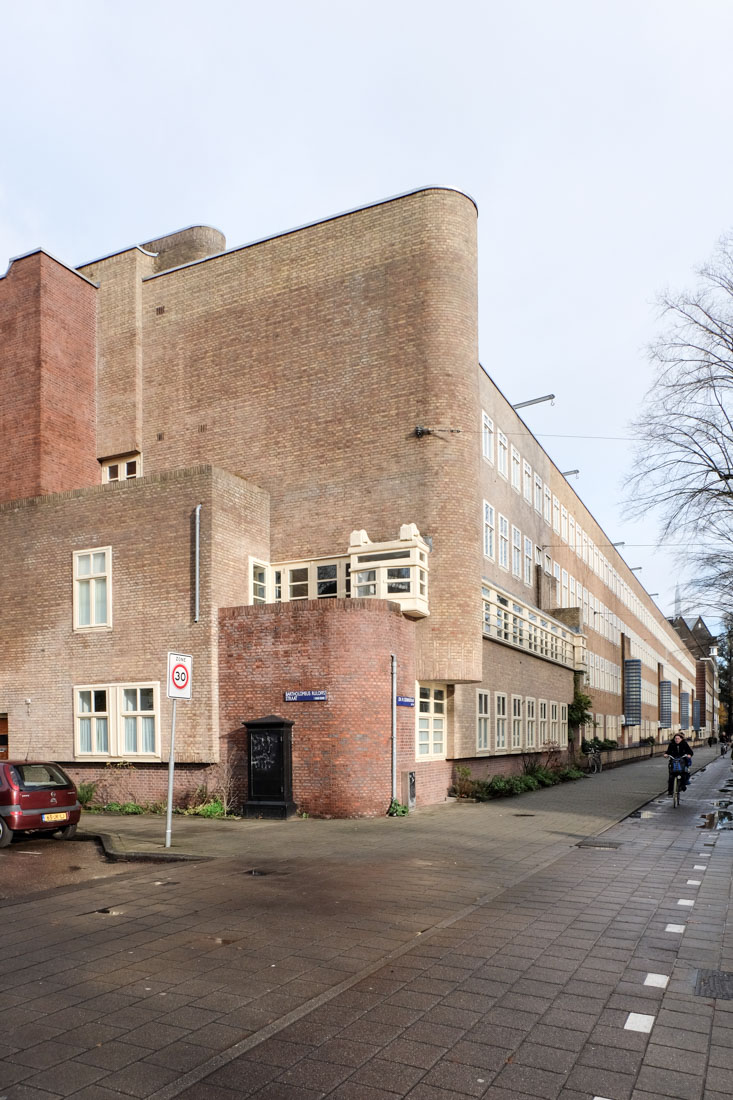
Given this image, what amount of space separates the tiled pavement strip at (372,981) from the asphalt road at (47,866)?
0.68m

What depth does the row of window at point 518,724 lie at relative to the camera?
24781 millimetres

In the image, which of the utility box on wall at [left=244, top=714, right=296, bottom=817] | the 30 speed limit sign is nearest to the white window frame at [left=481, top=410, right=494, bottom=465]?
the utility box on wall at [left=244, top=714, right=296, bottom=817]

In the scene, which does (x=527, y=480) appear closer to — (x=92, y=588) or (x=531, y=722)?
→ (x=531, y=722)

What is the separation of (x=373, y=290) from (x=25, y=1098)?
65.1 ft

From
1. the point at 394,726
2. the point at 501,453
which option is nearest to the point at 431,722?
the point at 394,726

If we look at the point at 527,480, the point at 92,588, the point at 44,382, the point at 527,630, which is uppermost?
the point at 44,382

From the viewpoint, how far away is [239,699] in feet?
62.8

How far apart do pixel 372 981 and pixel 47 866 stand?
24.4 ft

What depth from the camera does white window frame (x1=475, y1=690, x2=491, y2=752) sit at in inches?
946

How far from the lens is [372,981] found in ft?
21.5

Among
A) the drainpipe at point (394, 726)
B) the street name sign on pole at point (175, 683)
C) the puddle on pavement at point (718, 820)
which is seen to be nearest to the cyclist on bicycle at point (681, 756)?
the puddle on pavement at point (718, 820)

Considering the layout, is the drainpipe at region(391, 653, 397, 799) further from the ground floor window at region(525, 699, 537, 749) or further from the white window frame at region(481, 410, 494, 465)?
the ground floor window at region(525, 699, 537, 749)

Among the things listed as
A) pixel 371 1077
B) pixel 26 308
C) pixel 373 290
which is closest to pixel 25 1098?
pixel 371 1077

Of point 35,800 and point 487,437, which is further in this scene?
point 487,437
